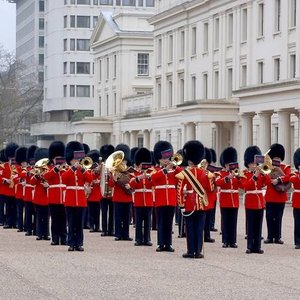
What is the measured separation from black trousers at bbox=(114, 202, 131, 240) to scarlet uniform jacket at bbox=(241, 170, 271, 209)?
3079 mm

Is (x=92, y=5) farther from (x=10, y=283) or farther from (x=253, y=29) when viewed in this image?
(x=10, y=283)

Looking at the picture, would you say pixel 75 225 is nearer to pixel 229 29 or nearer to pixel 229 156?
pixel 229 156

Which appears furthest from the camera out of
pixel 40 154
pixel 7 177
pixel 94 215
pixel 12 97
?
pixel 12 97

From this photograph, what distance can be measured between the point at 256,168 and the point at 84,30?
91879 mm

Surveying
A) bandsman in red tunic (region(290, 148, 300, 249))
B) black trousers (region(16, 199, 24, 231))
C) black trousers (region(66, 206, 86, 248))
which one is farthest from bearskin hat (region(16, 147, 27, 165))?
bandsman in red tunic (region(290, 148, 300, 249))

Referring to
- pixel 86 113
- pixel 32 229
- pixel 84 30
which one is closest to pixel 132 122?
pixel 86 113

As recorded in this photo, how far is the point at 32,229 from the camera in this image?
1008 inches

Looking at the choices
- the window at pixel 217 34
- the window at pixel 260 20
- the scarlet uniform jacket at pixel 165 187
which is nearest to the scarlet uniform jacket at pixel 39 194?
the scarlet uniform jacket at pixel 165 187

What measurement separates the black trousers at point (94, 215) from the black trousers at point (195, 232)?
7.64 meters

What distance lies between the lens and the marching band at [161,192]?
770 inches

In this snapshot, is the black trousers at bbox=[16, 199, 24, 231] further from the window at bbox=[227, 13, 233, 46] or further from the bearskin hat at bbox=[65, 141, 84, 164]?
the window at bbox=[227, 13, 233, 46]

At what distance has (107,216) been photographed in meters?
25.8

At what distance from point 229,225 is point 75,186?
2973mm

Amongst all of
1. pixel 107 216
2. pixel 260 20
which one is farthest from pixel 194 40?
pixel 107 216
